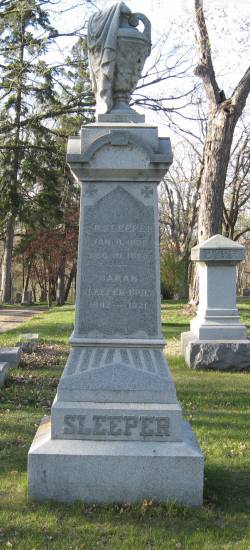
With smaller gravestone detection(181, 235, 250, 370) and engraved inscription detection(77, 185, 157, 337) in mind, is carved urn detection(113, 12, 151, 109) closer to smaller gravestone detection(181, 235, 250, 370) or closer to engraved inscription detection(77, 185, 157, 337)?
engraved inscription detection(77, 185, 157, 337)

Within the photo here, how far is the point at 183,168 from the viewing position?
44.8m

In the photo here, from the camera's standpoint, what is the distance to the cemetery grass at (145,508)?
3.70 metres

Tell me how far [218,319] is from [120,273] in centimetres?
618

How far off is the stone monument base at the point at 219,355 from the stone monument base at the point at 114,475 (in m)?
5.84

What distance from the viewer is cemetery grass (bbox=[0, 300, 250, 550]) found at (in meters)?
3.70

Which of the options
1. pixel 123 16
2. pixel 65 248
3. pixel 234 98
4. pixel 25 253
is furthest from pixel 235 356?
pixel 25 253

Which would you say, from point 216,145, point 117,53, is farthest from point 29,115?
point 117,53

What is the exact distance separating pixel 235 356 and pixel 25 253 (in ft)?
97.8

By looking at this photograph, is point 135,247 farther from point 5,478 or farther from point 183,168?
point 183,168

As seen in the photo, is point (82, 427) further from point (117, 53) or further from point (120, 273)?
point (117, 53)

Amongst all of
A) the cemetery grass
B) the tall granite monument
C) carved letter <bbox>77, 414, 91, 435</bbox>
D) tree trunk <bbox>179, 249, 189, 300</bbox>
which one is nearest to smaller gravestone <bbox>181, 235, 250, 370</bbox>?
the cemetery grass

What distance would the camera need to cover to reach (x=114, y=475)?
4.16 m

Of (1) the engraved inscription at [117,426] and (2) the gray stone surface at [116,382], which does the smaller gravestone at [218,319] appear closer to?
(2) the gray stone surface at [116,382]

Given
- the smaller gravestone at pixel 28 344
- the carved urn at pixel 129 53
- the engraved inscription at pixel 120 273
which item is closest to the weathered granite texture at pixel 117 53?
the carved urn at pixel 129 53
